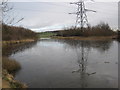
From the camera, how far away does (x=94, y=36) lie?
140 feet

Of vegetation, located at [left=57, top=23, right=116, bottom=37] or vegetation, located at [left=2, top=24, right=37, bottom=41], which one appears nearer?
vegetation, located at [left=2, top=24, right=37, bottom=41]

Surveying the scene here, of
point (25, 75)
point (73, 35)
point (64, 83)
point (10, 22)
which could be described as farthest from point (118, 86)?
point (73, 35)

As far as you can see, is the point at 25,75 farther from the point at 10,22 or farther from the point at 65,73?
the point at 10,22

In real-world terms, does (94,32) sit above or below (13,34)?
above

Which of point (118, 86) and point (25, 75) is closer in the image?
point (118, 86)

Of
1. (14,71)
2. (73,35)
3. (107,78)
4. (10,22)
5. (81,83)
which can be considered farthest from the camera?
(73,35)

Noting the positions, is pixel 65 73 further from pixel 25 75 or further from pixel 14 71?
pixel 14 71

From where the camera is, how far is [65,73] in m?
10.9

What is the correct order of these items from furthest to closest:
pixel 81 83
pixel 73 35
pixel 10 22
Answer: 1. pixel 73 35
2. pixel 10 22
3. pixel 81 83

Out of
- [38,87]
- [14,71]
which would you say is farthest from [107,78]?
[14,71]

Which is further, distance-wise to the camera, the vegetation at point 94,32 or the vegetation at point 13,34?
the vegetation at point 94,32

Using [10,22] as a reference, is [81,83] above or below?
below

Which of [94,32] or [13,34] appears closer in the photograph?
[94,32]

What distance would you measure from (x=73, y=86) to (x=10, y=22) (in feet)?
14.7
